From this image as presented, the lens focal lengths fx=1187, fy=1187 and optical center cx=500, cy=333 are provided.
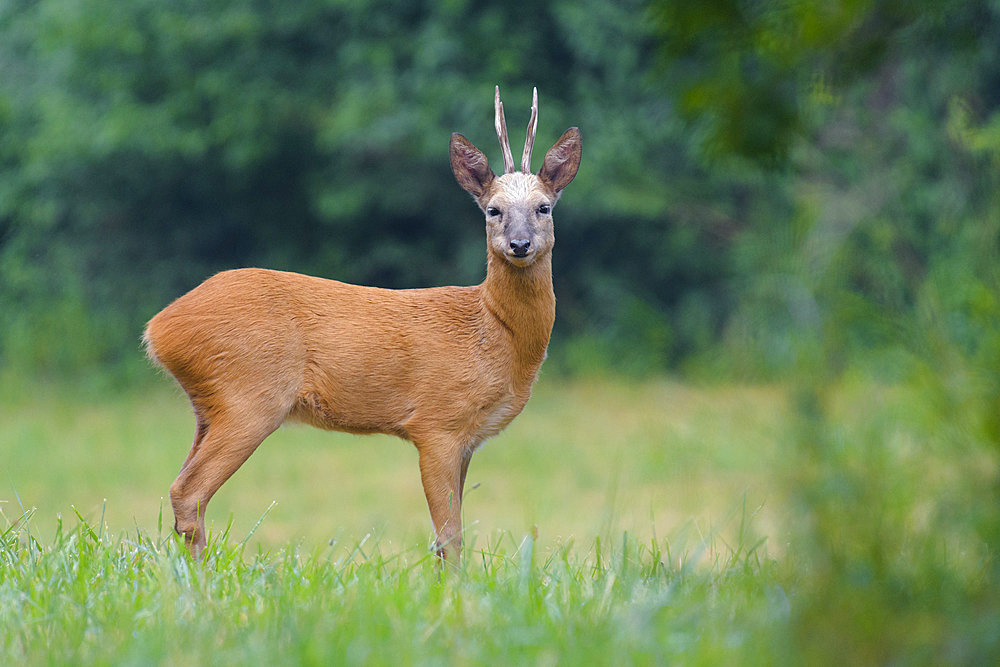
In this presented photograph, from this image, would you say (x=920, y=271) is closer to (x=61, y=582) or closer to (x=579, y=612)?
(x=579, y=612)

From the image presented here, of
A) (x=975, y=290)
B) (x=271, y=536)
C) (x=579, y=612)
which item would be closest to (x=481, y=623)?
(x=579, y=612)

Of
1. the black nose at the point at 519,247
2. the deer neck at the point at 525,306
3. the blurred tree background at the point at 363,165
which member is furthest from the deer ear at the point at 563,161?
the blurred tree background at the point at 363,165

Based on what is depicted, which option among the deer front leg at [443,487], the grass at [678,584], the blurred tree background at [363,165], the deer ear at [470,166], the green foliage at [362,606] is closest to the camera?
the grass at [678,584]

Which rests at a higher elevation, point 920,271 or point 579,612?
point 920,271

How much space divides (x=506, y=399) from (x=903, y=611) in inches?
86.0

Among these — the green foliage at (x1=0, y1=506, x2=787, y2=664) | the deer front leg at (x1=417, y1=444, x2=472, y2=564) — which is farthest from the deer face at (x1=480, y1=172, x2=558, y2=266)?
the green foliage at (x1=0, y1=506, x2=787, y2=664)

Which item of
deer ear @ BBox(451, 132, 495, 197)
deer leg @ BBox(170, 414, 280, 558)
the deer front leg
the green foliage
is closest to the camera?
the green foliage

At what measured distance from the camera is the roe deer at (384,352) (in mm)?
3998

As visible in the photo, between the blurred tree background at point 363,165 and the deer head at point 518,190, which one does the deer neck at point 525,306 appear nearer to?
the deer head at point 518,190

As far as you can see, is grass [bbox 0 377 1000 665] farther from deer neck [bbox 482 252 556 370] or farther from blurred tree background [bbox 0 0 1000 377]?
blurred tree background [bbox 0 0 1000 377]

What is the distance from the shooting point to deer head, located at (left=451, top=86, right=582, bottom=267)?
419 centimetres

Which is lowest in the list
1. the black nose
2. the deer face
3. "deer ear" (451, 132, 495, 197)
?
the black nose

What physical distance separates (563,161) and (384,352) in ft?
3.34

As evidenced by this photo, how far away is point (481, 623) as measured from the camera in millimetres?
3062
